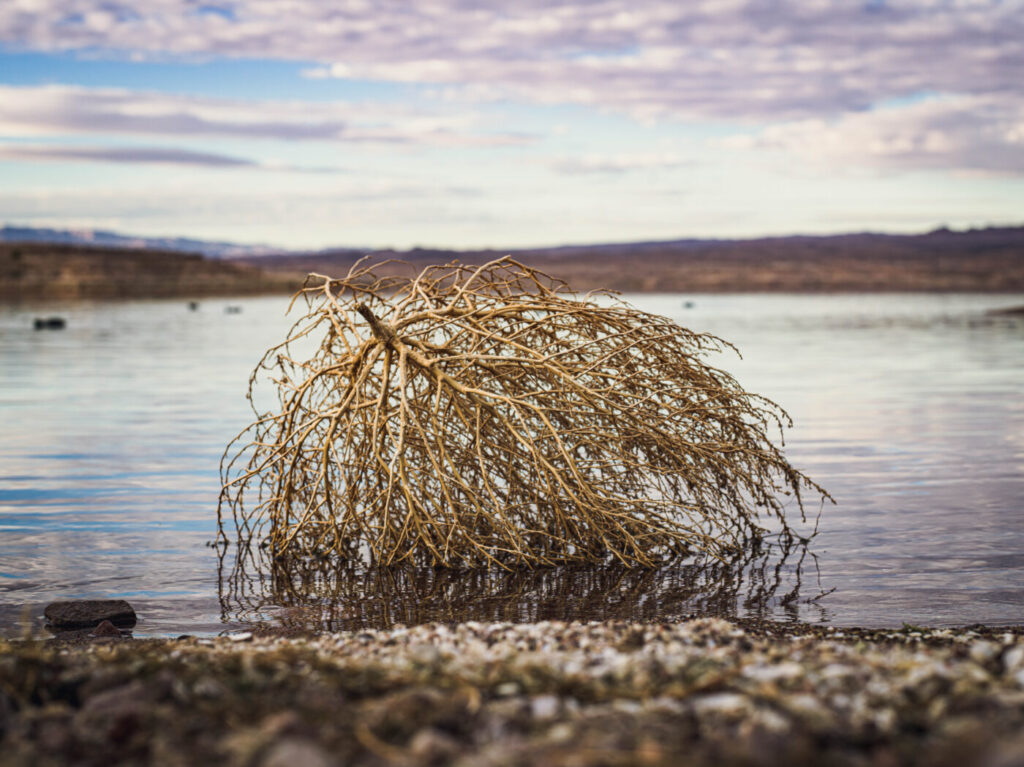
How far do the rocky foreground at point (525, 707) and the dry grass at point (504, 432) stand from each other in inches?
135

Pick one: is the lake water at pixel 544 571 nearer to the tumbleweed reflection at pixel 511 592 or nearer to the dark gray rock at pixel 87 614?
the tumbleweed reflection at pixel 511 592

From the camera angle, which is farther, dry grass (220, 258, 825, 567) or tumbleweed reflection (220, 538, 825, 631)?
dry grass (220, 258, 825, 567)

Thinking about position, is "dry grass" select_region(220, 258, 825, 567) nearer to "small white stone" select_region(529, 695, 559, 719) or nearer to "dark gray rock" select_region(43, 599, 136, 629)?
"dark gray rock" select_region(43, 599, 136, 629)

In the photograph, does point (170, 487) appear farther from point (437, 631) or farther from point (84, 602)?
point (437, 631)

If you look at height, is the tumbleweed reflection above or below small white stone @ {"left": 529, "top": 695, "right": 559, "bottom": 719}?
below

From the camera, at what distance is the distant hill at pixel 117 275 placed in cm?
12625

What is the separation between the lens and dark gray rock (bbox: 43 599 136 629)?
8328 mm

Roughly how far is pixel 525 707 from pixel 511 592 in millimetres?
4938

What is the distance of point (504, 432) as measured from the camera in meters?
9.70

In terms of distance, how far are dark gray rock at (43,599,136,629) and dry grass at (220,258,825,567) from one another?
1.29 m

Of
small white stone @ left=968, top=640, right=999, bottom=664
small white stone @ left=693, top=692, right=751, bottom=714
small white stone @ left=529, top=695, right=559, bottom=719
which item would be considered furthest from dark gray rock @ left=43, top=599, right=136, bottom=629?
small white stone @ left=968, top=640, right=999, bottom=664

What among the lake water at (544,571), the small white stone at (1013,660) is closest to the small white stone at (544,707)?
the small white stone at (1013,660)

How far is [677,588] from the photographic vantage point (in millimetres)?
9352

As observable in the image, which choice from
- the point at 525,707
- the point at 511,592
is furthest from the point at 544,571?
the point at 525,707
